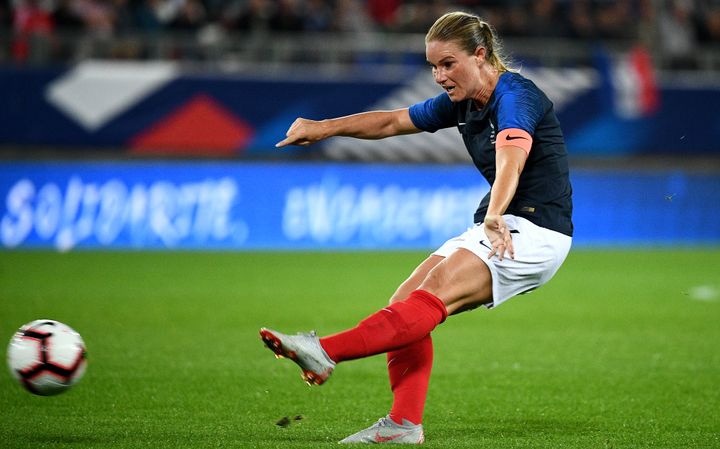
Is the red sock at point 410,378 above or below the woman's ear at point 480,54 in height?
below

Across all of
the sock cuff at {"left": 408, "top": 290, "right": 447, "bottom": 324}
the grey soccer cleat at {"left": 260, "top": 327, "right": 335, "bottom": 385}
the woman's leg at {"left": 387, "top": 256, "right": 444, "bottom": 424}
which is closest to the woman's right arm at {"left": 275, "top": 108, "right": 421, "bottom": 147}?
the woman's leg at {"left": 387, "top": 256, "right": 444, "bottom": 424}

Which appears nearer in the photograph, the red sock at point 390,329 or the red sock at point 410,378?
the red sock at point 390,329

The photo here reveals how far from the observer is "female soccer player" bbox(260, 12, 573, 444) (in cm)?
499

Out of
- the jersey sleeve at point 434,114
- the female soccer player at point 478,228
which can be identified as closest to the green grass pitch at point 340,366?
the female soccer player at point 478,228

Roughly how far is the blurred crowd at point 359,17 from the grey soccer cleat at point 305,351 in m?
13.9

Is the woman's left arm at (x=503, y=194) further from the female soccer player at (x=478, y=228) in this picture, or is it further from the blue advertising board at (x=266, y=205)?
the blue advertising board at (x=266, y=205)

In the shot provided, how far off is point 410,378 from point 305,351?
88 centimetres

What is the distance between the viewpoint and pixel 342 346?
495 centimetres

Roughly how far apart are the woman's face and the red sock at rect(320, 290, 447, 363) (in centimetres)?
98

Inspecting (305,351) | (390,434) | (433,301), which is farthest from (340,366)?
(305,351)

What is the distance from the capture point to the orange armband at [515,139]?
5.05 meters

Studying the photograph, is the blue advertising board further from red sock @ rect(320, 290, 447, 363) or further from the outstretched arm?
the outstretched arm

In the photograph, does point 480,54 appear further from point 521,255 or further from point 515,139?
point 521,255

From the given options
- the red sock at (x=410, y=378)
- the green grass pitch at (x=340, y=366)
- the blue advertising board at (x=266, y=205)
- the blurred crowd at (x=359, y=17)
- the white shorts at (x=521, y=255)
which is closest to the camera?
the white shorts at (x=521, y=255)
